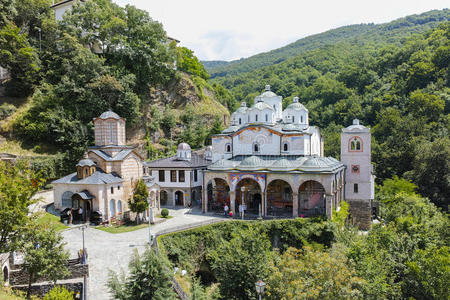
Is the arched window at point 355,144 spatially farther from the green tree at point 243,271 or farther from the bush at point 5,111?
the bush at point 5,111

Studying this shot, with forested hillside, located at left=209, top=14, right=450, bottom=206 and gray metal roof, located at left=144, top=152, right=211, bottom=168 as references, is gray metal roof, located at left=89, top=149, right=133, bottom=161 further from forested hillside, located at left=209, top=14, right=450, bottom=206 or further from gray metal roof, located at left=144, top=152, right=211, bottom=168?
forested hillside, located at left=209, top=14, right=450, bottom=206

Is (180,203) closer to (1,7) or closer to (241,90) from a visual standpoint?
(1,7)

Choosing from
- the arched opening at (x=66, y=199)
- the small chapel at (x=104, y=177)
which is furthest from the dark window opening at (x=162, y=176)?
the arched opening at (x=66, y=199)

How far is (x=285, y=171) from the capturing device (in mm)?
25734

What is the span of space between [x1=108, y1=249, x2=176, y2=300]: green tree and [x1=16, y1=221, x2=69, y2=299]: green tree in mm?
3977

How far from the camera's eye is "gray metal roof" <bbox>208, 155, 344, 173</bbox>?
2525 cm

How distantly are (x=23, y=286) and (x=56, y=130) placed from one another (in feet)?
70.3

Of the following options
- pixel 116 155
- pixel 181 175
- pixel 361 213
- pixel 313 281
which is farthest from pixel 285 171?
pixel 116 155

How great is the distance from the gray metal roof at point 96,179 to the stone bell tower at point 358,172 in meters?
22.1

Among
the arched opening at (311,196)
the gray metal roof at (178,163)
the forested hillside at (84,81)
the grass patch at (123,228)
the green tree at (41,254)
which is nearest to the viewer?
the green tree at (41,254)

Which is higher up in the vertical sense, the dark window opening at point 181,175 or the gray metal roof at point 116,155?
the gray metal roof at point 116,155

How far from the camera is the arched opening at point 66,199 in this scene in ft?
77.8

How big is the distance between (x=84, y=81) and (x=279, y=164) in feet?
78.1

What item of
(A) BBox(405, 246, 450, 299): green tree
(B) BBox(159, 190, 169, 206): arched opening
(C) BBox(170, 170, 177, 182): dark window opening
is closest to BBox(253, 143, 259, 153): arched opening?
(C) BBox(170, 170, 177, 182): dark window opening
